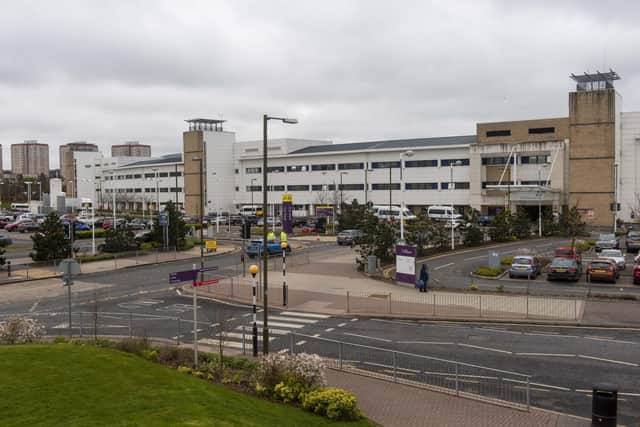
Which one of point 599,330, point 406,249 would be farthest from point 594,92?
point 599,330

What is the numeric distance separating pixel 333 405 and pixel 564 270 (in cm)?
2612

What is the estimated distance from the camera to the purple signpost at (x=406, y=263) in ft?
110

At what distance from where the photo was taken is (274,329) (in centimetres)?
2402

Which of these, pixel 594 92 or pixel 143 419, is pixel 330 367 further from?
pixel 594 92

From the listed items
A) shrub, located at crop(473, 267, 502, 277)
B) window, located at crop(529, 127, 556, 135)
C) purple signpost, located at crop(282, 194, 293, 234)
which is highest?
window, located at crop(529, 127, 556, 135)

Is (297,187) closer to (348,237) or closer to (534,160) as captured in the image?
(534,160)

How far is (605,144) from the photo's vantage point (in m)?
75.8

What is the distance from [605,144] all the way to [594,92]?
683 centimetres

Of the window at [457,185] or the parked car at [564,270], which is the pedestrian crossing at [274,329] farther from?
the window at [457,185]

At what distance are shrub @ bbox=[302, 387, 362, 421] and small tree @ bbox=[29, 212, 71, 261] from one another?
127 ft

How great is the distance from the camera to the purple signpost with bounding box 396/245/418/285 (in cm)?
3347

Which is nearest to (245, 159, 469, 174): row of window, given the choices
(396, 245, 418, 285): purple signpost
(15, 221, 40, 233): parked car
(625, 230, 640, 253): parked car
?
(625, 230, 640, 253): parked car

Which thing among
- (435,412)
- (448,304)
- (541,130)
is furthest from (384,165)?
(435,412)

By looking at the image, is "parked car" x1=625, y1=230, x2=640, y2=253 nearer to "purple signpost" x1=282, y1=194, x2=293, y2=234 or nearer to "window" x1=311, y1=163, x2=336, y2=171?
"purple signpost" x1=282, y1=194, x2=293, y2=234
